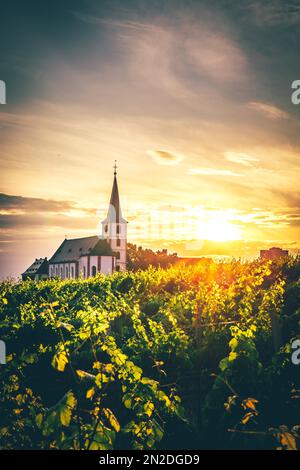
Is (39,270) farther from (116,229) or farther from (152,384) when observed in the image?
(152,384)

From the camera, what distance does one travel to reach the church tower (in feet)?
260

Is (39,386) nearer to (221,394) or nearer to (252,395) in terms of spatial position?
(221,394)

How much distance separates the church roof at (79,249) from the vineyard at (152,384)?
72.5m

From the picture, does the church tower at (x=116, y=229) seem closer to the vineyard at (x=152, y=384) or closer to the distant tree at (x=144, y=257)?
the distant tree at (x=144, y=257)

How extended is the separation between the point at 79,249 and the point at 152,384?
82005 mm

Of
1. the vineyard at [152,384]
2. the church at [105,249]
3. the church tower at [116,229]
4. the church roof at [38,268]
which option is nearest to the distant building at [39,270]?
the church roof at [38,268]

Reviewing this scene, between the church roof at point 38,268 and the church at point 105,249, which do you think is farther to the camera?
the church roof at point 38,268

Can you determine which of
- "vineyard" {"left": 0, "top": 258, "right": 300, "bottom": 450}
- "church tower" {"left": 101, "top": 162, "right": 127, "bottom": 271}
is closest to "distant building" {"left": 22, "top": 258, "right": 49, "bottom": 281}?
"church tower" {"left": 101, "top": 162, "right": 127, "bottom": 271}

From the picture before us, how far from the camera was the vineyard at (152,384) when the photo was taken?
3637 millimetres

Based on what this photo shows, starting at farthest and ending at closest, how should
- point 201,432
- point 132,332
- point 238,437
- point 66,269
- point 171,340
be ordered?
point 66,269 < point 132,332 < point 171,340 < point 201,432 < point 238,437

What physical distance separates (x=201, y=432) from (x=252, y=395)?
26.3 inches
